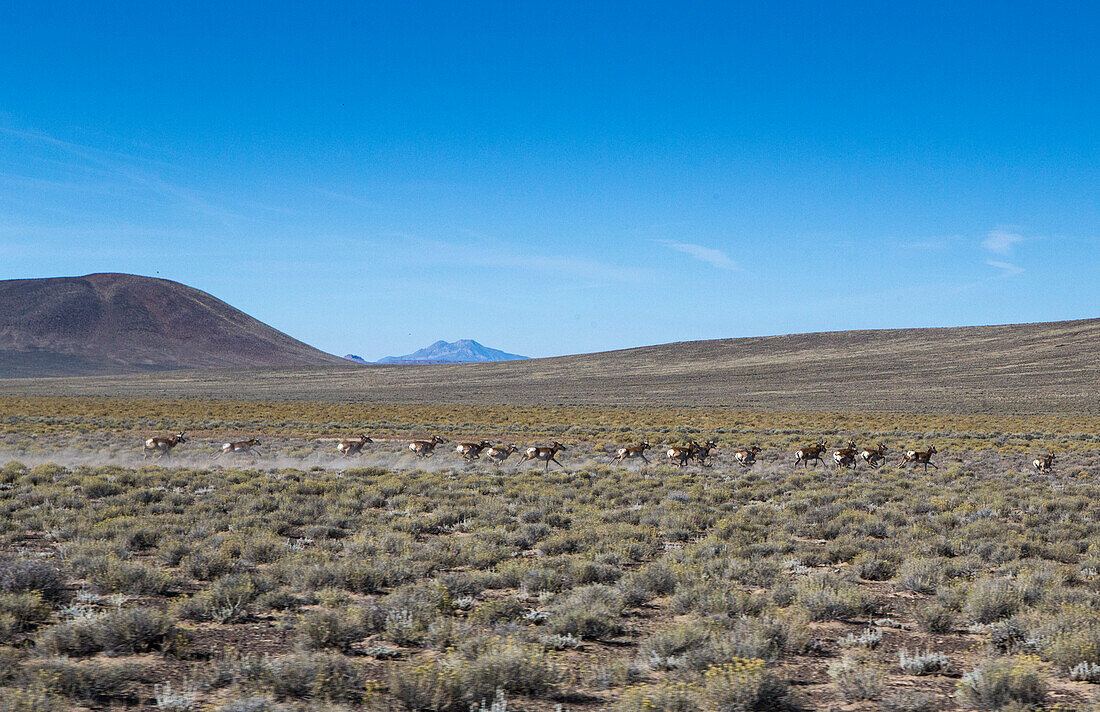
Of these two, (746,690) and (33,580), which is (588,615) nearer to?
(746,690)

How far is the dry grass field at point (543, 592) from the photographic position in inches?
229

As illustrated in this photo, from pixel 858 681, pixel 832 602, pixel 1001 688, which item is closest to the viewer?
pixel 1001 688

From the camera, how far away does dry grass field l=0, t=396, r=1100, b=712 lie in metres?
5.81

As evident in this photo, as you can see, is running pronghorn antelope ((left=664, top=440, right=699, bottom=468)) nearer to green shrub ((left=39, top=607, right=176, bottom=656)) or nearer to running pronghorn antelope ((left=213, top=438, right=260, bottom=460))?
running pronghorn antelope ((left=213, top=438, right=260, bottom=460))

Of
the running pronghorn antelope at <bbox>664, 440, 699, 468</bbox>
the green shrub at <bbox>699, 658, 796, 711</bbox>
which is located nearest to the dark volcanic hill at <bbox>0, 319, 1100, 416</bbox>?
the running pronghorn antelope at <bbox>664, 440, 699, 468</bbox>

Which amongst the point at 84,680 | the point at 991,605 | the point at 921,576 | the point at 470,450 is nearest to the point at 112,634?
the point at 84,680

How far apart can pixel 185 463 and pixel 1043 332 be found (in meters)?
113

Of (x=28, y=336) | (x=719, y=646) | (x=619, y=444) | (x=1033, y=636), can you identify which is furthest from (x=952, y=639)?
(x=28, y=336)

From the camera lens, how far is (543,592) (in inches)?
343

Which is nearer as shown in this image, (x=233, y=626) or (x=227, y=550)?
(x=233, y=626)

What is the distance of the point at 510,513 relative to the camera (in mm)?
14312

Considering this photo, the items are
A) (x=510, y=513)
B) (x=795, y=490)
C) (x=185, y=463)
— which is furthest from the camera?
(x=185, y=463)

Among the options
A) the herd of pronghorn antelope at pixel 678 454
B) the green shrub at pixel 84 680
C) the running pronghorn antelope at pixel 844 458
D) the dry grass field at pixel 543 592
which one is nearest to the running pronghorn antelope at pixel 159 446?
the herd of pronghorn antelope at pixel 678 454

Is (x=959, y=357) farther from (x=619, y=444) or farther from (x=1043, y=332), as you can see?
(x=619, y=444)
